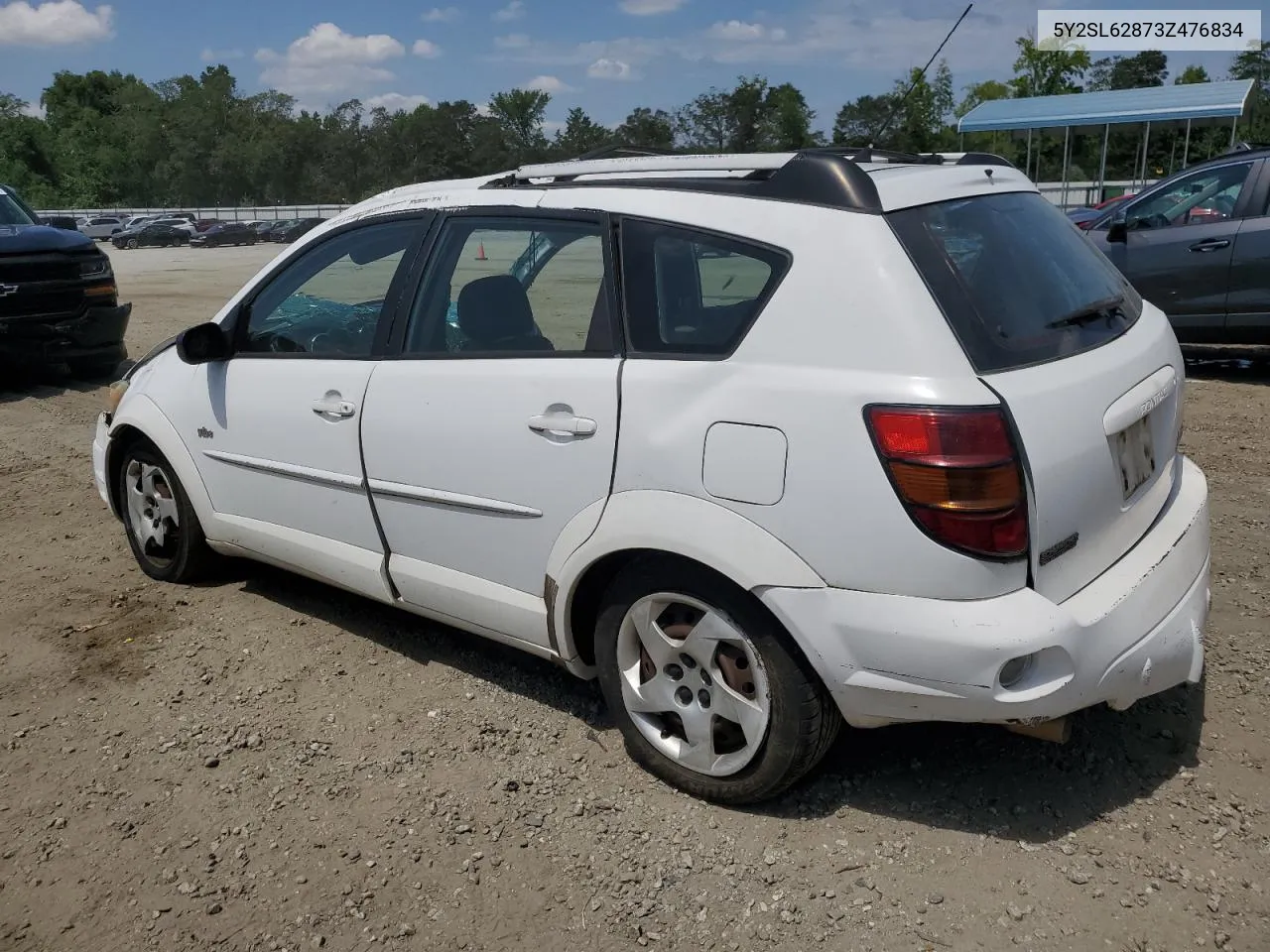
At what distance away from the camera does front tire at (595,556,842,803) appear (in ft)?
9.08

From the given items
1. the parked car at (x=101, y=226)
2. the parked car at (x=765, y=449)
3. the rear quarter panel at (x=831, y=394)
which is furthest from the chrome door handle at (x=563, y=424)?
the parked car at (x=101, y=226)

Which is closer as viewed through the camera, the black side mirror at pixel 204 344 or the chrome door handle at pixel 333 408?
the chrome door handle at pixel 333 408

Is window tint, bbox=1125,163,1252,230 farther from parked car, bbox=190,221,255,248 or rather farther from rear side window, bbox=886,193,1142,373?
parked car, bbox=190,221,255,248

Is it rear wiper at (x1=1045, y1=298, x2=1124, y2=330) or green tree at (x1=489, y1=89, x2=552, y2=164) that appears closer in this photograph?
rear wiper at (x1=1045, y1=298, x2=1124, y2=330)

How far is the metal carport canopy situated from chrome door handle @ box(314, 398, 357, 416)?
28487 millimetres

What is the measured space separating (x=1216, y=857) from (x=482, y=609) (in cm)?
216

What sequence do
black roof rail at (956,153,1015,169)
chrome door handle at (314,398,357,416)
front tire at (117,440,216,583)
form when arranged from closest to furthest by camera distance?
black roof rail at (956,153,1015,169) → chrome door handle at (314,398,357,416) → front tire at (117,440,216,583)

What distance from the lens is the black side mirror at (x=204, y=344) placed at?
162 inches

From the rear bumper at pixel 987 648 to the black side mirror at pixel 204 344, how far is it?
8.55 feet

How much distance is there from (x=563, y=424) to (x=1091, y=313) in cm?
154

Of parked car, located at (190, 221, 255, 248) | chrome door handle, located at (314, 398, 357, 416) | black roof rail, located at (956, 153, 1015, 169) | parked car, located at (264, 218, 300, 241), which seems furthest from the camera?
parked car, located at (264, 218, 300, 241)

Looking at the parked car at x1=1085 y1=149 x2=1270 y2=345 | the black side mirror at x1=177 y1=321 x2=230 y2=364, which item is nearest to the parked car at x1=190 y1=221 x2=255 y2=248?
the parked car at x1=1085 y1=149 x2=1270 y2=345

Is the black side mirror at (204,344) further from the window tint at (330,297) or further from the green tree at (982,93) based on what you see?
the green tree at (982,93)

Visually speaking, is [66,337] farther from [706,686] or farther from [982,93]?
[982,93]
